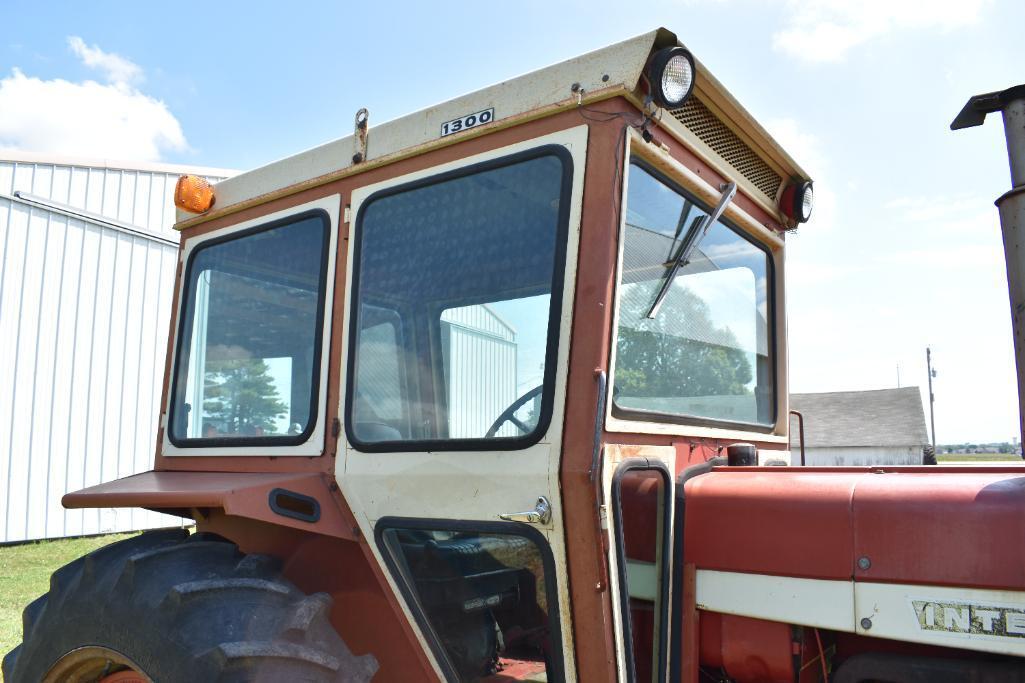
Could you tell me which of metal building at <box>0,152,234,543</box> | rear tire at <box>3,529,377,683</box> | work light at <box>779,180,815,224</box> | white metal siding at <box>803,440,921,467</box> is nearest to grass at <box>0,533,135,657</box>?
metal building at <box>0,152,234,543</box>

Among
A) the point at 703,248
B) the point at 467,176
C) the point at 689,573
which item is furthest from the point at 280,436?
the point at 703,248

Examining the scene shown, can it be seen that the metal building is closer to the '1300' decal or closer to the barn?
the '1300' decal

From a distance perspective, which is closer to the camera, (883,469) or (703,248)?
(883,469)

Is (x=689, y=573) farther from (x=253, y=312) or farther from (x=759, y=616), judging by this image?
(x=253, y=312)

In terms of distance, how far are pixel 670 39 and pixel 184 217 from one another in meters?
1.99

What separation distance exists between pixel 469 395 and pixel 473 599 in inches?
23.7

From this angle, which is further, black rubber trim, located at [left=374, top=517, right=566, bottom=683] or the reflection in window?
the reflection in window

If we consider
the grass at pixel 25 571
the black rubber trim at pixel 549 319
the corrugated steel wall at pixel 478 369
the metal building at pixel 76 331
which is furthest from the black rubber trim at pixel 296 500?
the metal building at pixel 76 331

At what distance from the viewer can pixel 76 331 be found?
10328 mm

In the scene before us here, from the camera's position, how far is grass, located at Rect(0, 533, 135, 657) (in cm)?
594

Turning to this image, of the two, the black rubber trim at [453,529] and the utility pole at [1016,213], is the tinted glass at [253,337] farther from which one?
the utility pole at [1016,213]

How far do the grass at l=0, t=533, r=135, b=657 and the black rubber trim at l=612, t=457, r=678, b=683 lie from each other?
4.88 m

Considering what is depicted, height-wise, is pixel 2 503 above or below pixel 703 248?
below

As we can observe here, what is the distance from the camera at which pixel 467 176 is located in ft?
7.81
